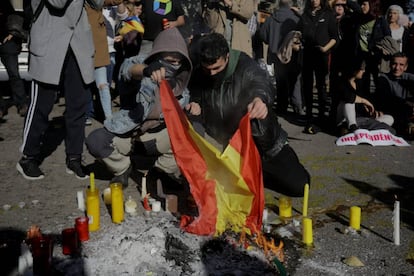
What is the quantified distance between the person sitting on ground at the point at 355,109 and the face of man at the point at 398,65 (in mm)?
434

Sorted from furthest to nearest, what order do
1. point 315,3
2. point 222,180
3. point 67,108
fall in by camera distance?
point 315,3
point 67,108
point 222,180

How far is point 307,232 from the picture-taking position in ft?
12.4

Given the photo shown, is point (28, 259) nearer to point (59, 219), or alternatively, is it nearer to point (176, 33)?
point (59, 219)

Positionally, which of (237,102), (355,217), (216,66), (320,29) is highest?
(216,66)

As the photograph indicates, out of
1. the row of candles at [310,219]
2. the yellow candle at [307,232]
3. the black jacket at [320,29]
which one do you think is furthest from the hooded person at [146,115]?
the black jacket at [320,29]

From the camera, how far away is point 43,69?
4.91 meters

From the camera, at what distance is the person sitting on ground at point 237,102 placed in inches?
174

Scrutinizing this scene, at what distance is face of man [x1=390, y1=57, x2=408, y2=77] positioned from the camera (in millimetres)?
7578

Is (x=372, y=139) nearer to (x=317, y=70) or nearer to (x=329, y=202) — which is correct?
(x=317, y=70)

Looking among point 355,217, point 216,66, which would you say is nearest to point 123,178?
point 216,66

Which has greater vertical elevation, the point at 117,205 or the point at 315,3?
the point at 315,3

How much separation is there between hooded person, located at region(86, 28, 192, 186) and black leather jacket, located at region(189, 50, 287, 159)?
195 millimetres

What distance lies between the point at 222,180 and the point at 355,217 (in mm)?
1030

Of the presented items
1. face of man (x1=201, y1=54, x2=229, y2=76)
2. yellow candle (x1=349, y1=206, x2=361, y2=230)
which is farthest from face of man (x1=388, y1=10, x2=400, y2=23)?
yellow candle (x1=349, y1=206, x2=361, y2=230)
